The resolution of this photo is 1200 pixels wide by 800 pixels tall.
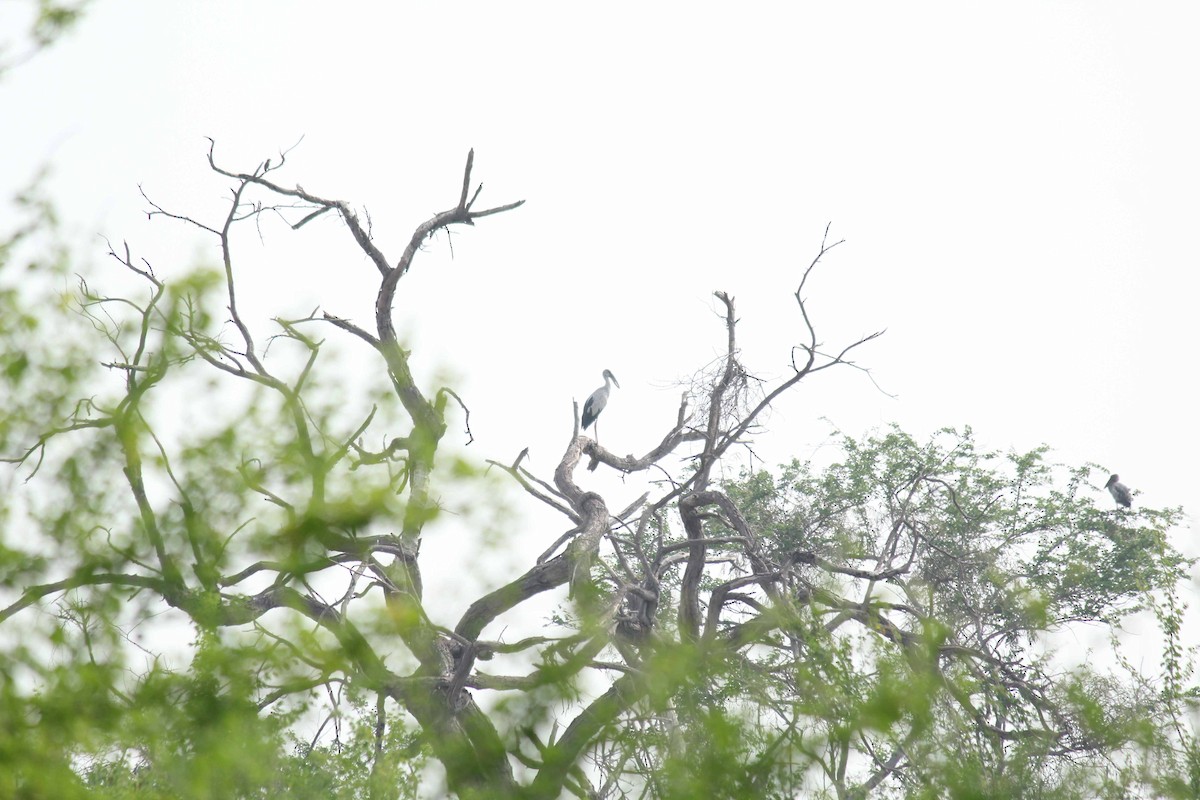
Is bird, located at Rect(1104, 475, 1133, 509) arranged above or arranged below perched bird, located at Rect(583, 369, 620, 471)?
below

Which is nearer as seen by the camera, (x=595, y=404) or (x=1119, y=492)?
(x=595, y=404)

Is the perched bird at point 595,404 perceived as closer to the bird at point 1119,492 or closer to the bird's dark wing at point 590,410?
the bird's dark wing at point 590,410

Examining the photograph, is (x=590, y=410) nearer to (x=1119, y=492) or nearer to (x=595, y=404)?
(x=595, y=404)

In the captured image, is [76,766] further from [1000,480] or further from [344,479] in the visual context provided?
[1000,480]

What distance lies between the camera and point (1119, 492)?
456 inches

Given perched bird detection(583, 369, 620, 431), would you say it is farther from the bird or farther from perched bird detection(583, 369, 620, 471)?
the bird

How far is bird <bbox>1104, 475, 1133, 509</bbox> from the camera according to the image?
11.5 metres

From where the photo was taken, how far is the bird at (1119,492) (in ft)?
37.9

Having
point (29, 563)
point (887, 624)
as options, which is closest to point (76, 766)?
point (29, 563)

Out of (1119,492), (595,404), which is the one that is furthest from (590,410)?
(1119,492)

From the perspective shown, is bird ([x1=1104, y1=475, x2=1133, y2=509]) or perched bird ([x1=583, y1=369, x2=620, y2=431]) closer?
perched bird ([x1=583, y1=369, x2=620, y2=431])

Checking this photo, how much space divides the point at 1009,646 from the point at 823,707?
5.56m

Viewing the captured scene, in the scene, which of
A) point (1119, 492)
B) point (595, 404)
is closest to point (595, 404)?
point (595, 404)

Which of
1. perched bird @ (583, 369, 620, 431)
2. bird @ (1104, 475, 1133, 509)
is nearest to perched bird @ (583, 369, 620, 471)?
perched bird @ (583, 369, 620, 431)
